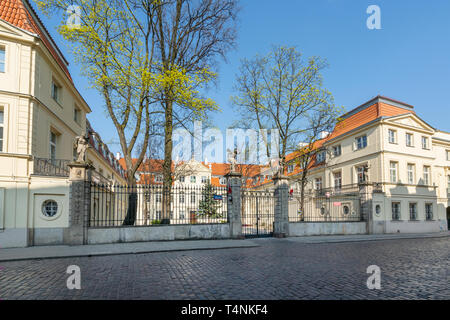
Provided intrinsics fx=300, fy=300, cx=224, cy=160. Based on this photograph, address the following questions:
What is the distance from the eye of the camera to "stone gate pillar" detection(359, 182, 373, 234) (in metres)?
22.1

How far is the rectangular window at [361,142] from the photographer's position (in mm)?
29259

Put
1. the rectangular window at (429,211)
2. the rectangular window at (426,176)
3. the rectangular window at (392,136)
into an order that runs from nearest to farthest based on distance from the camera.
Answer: the rectangular window at (392,136)
the rectangular window at (429,211)
the rectangular window at (426,176)

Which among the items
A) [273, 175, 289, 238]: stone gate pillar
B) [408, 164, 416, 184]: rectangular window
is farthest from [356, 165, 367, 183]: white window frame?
[273, 175, 289, 238]: stone gate pillar

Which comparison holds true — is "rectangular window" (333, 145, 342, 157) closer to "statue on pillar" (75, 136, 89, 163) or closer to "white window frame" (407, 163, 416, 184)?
"white window frame" (407, 163, 416, 184)

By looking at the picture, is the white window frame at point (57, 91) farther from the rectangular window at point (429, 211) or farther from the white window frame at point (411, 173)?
the rectangular window at point (429, 211)

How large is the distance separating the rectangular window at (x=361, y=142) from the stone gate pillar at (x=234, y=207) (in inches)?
717

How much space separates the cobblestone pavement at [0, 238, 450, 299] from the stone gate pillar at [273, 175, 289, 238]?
301 inches

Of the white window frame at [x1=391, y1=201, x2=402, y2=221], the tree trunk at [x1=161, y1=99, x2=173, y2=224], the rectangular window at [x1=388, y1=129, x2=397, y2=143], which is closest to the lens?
the tree trunk at [x1=161, y1=99, x2=173, y2=224]

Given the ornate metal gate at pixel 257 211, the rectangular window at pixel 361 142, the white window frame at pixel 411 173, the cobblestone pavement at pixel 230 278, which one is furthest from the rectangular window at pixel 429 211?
the cobblestone pavement at pixel 230 278

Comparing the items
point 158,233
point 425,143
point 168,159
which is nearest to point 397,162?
point 425,143

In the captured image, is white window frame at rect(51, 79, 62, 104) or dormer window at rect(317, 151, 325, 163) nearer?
white window frame at rect(51, 79, 62, 104)

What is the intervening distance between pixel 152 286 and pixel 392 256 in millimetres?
8762

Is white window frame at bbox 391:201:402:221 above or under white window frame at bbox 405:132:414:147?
under

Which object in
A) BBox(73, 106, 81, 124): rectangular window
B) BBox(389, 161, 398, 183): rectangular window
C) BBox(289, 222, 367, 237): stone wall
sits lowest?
BBox(289, 222, 367, 237): stone wall
